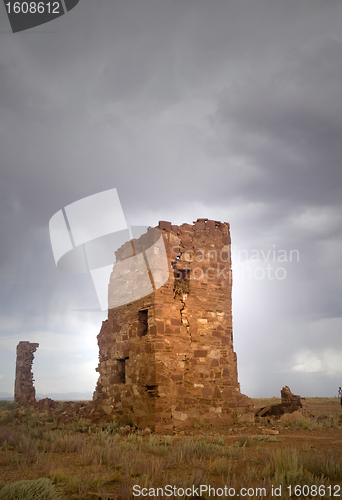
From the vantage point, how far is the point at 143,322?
12.3 metres

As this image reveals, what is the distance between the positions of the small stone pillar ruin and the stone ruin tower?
47.6ft

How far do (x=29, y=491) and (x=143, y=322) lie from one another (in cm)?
752

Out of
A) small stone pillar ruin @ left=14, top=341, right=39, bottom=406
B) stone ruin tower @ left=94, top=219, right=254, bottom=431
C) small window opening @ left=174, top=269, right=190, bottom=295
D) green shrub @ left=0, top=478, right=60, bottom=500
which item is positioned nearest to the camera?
green shrub @ left=0, top=478, right=60, bottom=500

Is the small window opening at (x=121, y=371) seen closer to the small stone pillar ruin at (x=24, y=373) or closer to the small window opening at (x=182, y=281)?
the small window opening at (x=182, y=281)

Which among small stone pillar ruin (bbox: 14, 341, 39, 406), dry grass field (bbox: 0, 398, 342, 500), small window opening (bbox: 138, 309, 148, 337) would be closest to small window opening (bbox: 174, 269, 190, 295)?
small window opening (bbox: 138, 309, 148, 337)

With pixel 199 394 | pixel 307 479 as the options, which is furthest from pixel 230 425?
pixel 307 479

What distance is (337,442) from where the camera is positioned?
8.79 metres

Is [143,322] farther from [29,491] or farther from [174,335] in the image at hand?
[29,491]

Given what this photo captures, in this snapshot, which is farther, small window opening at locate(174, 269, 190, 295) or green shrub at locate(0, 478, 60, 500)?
small window opening at locate(174, 269, 190, 295)

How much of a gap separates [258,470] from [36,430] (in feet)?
21.2

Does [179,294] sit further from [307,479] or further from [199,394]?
[307,479]

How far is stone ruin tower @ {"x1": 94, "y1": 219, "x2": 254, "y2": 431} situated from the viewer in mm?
11281

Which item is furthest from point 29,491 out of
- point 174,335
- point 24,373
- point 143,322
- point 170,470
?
point 24,373

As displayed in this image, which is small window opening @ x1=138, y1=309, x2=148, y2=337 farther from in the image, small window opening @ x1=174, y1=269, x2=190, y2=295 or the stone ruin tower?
small window opening @ x1=174, y1=269, x2=190, y2=295
